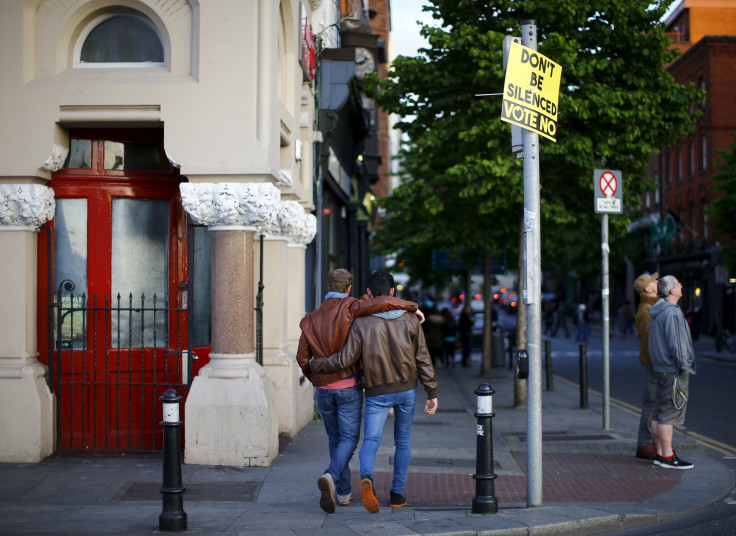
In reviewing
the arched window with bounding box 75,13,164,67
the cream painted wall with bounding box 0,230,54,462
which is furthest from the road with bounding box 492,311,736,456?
the arched window with bounding box 75,13,164,67

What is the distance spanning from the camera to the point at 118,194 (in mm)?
9703

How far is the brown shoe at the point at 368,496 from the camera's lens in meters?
6.89

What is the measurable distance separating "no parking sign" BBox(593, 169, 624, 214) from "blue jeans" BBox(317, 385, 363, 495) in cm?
Result: 563

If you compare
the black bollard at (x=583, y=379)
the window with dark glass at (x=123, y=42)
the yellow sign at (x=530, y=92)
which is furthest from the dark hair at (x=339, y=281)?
the black bollard at (x=583, y=379)

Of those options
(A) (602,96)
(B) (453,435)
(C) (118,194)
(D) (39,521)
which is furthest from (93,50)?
(A) (602,96)

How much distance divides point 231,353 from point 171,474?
2729 mm

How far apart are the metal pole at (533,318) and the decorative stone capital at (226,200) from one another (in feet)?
9.55

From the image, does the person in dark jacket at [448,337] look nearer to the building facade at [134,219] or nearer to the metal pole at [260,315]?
the metal pole at [260,315]

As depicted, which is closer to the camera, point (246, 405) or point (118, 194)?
point (246, 405)

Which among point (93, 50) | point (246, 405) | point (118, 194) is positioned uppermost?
point (93, 50)

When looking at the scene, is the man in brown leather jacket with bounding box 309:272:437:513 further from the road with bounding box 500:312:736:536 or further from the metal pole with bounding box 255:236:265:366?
the metal pole with bounding box 255:236:265:366

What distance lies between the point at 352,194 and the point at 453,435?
12758mm

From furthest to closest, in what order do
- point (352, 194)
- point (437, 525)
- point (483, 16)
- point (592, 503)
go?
point (352, 194), point (483, 16), point (592, 503), point (437, 525)

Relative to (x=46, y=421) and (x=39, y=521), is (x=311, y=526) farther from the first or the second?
(x=46, y=421)
